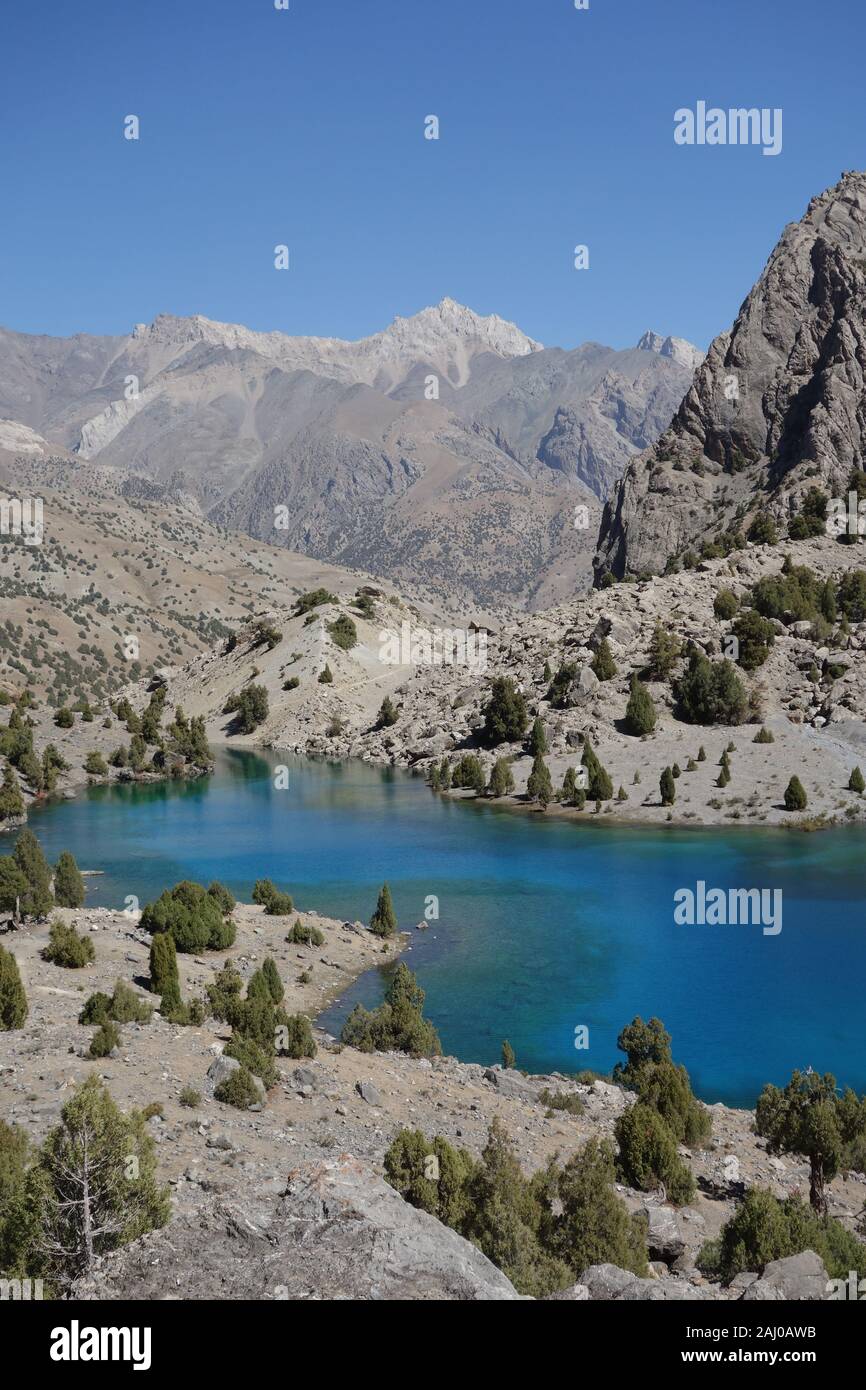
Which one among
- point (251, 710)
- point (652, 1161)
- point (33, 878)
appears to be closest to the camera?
point (652, 1161)

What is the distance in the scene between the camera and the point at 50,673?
119 metres

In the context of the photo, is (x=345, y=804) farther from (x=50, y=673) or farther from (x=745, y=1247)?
(x=50, y=673)

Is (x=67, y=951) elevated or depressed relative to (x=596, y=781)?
depressed

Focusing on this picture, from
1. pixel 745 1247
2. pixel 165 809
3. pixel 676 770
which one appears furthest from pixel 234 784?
pixel 745 1247

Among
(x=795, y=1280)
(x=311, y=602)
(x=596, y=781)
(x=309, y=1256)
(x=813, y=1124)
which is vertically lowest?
(x=813, y=1124)

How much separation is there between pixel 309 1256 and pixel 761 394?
4205 inches

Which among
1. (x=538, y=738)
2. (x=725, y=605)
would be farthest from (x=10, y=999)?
(x=725, y=605)

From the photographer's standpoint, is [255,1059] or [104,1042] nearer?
[104,1042]

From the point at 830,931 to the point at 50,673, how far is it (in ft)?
328

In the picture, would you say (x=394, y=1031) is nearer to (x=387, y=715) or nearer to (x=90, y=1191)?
(x=90, y=1191)

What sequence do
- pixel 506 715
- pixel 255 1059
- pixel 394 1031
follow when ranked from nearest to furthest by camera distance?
pixel 255 1059, pixel 394 1031, pixel 506 715

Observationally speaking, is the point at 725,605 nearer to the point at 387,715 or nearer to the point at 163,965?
the point at 387,715

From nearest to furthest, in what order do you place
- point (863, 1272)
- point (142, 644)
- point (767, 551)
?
1. point (863, 1272)
2. point (767, 551)
3. point (142, 644)

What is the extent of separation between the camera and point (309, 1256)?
1078cm
